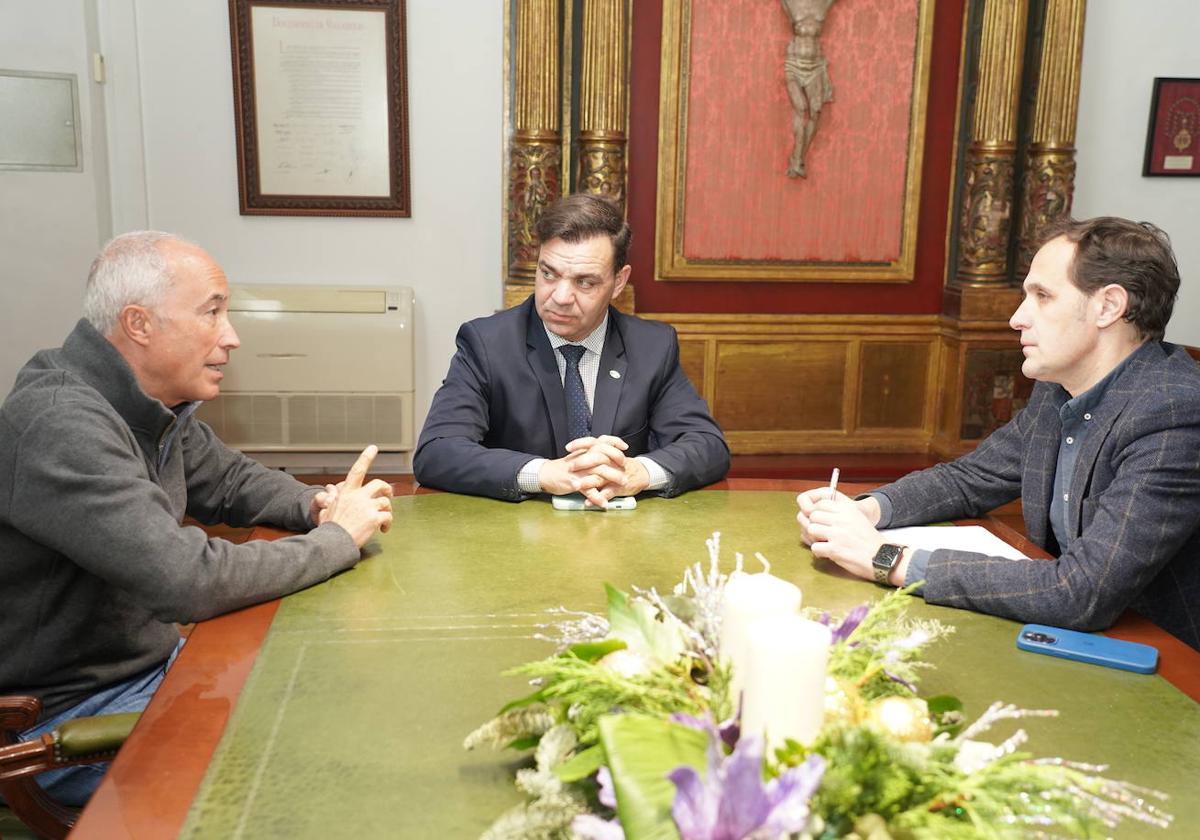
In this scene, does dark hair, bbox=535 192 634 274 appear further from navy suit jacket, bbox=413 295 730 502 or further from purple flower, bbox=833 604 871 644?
purple flower, bbox=833 604 871 644

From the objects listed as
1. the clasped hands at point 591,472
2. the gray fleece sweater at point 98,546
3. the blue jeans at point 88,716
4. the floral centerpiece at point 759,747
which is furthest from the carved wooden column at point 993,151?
the floral centerpiece at point 759,747

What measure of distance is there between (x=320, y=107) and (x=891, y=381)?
298 centimetres

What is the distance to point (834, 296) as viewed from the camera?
17.1 ft

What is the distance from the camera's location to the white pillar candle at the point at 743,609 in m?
1.01

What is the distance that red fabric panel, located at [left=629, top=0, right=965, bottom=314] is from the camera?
4.91 meters

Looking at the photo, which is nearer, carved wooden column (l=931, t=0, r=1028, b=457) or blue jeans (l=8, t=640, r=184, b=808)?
blue jeans (l=8, t=640, r=184, b=808)

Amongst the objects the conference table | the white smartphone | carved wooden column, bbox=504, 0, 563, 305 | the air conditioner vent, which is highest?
carved wooden column, bbox=504, 0, 563, 305

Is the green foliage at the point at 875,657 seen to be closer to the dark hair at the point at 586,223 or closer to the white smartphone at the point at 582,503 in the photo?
the white smartphone at the point at 582,503

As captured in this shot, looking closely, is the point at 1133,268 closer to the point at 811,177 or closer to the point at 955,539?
the point at 955,539

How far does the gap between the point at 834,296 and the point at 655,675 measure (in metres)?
4.42

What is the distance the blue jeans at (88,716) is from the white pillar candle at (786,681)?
1038mm

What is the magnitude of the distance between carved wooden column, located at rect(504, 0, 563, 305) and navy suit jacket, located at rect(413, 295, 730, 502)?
6.99 feet

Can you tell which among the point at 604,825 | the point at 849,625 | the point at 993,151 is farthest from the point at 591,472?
the point at 993,151

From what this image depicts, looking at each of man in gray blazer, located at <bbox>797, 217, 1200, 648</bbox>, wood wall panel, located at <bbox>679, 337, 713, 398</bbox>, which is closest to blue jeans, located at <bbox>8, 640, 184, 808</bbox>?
man in gray blazer, located at <bbox>797, 217, 1200, 648</bbox>
